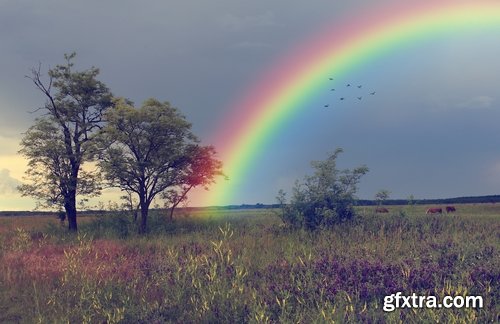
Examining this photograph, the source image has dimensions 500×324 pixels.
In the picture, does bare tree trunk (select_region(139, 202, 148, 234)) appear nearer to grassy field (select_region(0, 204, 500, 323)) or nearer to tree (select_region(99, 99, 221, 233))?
tree (select_region(99, 99, 221, 233))

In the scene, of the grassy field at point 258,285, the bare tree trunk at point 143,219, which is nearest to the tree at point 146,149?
the bare tree trunk at point 143,219

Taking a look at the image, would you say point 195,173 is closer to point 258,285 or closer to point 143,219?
point 143,219

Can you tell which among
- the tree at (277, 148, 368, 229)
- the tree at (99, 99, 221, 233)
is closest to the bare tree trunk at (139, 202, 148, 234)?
the tree at (99, 99, 221, 233)

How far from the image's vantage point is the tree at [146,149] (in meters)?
24.5

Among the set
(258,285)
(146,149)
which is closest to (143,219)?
(146,149)

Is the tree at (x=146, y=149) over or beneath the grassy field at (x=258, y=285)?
over

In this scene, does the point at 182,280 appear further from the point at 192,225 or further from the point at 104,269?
the point at 192,225

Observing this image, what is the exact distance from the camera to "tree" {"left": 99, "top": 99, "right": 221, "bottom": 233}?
80.2 ft

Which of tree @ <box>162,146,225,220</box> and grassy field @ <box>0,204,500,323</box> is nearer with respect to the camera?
grassy field @ <box>0,204,500,323</box>

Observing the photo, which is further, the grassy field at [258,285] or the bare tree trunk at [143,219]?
the bare tree trunk at [143,219]

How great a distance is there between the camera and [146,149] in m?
25.2

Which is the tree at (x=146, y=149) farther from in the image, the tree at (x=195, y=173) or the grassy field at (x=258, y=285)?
the grassy field at (x=258, y=285)

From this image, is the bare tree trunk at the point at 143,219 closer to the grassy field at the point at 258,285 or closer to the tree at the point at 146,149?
the tree at the point at 146,149

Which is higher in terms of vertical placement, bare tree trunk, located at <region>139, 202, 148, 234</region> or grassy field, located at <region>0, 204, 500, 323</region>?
bare tree trunk, located at <region>139, 202, 148, 234</region>
